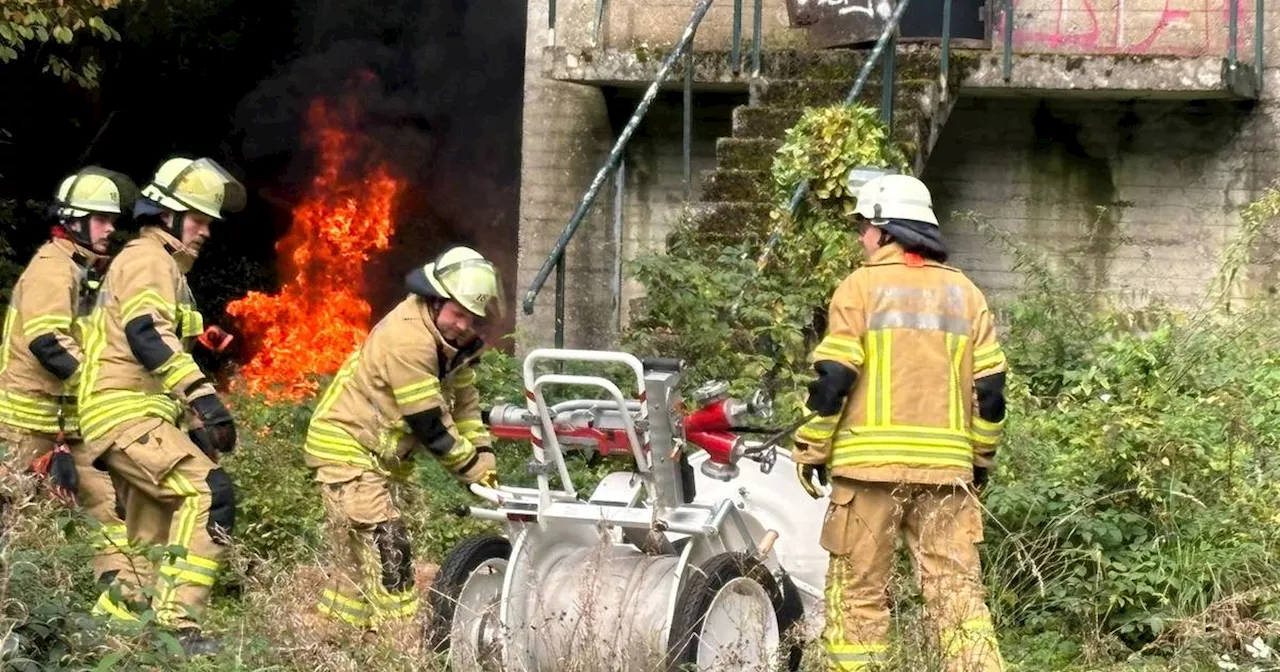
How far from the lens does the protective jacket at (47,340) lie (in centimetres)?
753

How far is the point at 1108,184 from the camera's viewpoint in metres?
11.3

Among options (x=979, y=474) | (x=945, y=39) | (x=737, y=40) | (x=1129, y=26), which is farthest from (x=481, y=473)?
(x=1129, y=26)

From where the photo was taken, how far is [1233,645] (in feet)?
20.6

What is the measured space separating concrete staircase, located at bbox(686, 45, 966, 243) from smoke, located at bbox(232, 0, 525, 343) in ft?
12.6

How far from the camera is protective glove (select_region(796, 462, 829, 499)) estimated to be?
20.5 ft

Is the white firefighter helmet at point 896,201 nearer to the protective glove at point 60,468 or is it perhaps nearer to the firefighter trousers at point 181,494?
the firefighter trousers at point 181,494

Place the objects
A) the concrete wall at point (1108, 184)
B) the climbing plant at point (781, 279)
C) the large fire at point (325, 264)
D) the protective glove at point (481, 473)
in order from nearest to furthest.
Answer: the protective glove at point (481, 473), the climbing plant at point (781, 279), the concrete wall at point (1108, 184), the large fire at point (325, 264)

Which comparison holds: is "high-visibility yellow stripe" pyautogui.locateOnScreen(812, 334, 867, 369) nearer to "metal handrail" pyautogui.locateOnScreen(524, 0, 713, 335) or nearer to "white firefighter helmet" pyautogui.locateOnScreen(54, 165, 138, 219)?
"white firefighter helmet" pyautogui.locateOnScreen(54, 165, 138, 219)

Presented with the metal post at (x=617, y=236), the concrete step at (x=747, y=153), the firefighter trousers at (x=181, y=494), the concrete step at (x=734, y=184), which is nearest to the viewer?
the firefighter trousers at (x=181, y=494)

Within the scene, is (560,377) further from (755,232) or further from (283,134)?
(283,134)

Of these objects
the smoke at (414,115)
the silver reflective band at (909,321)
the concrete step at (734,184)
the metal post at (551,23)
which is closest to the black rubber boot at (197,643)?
the silver reflective band at (909,321)

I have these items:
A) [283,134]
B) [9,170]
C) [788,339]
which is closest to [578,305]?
[788,339]

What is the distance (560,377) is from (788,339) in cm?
319

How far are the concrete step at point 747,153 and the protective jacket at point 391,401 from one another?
361cm
